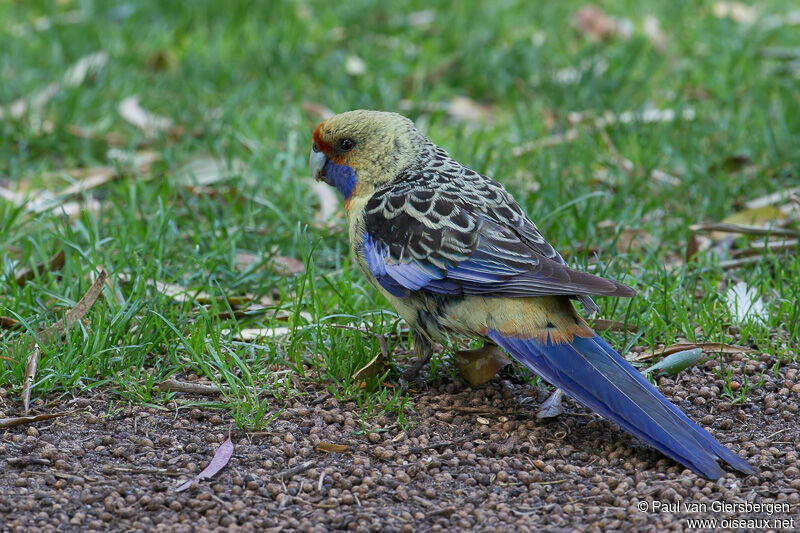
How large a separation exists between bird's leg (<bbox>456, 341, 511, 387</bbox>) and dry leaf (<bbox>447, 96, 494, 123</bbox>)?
9.82 ft

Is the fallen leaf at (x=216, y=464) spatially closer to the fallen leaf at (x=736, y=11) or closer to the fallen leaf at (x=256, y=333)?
Result: the fallen leaf at (x=256, y=333)

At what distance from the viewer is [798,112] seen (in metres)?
6.31

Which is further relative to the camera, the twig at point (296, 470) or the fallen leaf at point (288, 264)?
the fallen leaf at point (288, 264)

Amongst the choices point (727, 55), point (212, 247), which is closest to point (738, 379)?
point (212, 247)

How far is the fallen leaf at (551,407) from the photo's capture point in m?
3.76

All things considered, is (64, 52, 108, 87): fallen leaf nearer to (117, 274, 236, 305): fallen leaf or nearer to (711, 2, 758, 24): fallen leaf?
(117, 274, 236, 305): fallen leaf

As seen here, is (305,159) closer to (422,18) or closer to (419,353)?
(419,353)

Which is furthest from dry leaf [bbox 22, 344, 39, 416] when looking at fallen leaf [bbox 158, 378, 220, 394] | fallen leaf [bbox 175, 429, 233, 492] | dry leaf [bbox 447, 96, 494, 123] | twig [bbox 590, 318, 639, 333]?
dry leaf [bbox 447, 96, 494, 123]

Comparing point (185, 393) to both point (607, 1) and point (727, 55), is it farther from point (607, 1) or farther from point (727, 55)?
point (607, 1)

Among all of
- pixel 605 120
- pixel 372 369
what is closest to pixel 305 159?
pixel 605 120

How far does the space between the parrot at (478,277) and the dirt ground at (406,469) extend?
0.19m

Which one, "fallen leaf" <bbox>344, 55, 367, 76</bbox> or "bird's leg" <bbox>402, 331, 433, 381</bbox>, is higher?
"fallen leaf" <bbox>344, 55, 367, 76</bbox>

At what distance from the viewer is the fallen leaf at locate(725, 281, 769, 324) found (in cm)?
434

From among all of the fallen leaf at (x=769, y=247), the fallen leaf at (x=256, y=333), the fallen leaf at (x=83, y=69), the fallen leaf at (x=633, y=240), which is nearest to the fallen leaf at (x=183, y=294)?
the fallen leaf at (x=256, y=333)
